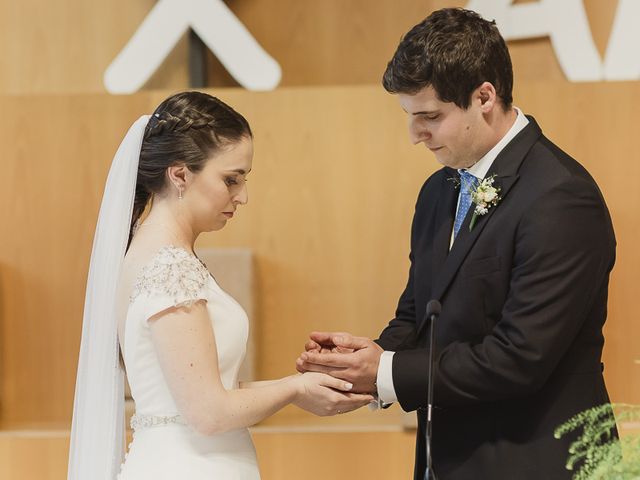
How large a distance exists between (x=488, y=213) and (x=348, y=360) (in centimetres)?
49

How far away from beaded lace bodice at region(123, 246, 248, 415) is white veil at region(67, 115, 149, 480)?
0.16m

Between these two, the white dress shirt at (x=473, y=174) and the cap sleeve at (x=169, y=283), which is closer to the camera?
the cap sleeve at (x=169, y=283)

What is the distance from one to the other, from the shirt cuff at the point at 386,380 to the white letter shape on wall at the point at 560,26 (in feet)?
8.28

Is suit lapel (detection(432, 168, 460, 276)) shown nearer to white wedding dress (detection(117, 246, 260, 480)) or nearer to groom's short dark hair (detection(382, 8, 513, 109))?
groom's short dark hair (detection(382, 8, 513, 109))

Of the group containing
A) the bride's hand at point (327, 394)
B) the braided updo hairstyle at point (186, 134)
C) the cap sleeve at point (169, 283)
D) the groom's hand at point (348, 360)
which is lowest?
the bride's hand at point (327, 394)

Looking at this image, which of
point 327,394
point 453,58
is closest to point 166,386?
point 327,394

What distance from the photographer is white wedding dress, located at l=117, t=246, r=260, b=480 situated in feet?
7.47

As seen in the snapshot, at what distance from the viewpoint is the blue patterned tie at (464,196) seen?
2486 millimetres

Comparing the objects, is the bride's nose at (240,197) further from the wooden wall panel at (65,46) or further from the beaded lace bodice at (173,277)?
the wooden wall panel at (65,46)

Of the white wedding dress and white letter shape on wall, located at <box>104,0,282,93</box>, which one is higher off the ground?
white letter shape on wall, located at <box>104,0,282,93</box>

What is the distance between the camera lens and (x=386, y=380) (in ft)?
7.84

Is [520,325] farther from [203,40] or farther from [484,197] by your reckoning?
[203,40]

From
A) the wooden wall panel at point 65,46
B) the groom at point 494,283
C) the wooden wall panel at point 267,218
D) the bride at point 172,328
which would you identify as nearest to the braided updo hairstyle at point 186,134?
the bride at point 172,328

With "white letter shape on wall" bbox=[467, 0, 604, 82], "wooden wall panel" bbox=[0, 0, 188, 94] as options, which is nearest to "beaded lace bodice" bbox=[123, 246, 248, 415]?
"white letter shape on wall" bbox=[467, 0, 604, 82]
